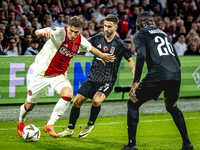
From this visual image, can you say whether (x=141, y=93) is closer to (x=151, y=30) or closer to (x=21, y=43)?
(x=151, y=30)

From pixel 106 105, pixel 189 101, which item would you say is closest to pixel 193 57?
pixel 189 101

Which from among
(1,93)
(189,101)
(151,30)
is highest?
(151,30)

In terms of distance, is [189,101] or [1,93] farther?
[189,101]

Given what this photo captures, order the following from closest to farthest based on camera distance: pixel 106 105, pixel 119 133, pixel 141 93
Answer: pixel 141 93
pixel 119 133
pixel 106 105

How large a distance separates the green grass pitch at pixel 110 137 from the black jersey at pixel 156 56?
4.24ft

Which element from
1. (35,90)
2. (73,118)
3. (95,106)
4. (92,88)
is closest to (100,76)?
(92,88)

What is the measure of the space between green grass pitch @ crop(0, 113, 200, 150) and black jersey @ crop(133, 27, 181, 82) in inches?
50.9

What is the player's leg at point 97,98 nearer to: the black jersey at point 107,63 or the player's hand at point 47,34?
the black jersey at point 107,63

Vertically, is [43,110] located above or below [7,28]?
below

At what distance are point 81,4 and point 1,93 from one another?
533cm

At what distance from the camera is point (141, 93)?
4.54 m

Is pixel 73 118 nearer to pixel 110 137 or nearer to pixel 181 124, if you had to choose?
pixel 110 137

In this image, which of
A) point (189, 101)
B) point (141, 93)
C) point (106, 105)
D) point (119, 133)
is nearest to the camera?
point (141, 93)

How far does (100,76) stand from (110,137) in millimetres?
1196
